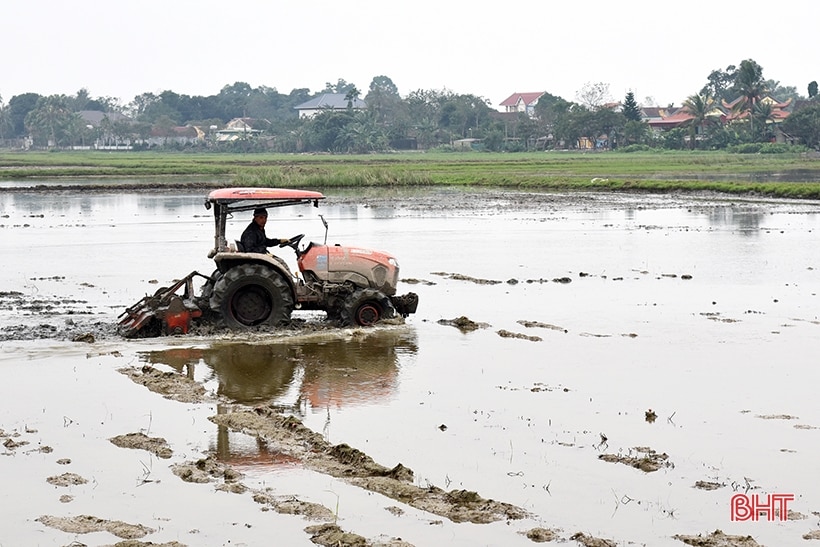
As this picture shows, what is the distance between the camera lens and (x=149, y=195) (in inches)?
1972

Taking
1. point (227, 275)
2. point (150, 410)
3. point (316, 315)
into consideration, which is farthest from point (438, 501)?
point (316, 315)

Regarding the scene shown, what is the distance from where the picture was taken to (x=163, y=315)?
46.6 feet

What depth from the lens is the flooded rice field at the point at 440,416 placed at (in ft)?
25.2

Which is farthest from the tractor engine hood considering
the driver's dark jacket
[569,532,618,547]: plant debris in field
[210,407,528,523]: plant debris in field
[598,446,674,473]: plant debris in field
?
[569,532,618,547]: plant debris in field

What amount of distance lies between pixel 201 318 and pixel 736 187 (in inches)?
1464

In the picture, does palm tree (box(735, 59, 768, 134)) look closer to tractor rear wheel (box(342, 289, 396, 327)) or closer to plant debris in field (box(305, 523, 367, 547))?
tractor rear wheel (box(342, 289, 396, 327))

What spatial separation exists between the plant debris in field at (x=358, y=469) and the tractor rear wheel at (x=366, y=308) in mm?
4168

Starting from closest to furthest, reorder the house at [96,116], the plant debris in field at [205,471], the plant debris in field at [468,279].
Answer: the plant debris in field at [205,471]
the plant debris in field at [468,279]
the house at [96,116]

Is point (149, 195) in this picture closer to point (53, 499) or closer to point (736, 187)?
point (736, 187)

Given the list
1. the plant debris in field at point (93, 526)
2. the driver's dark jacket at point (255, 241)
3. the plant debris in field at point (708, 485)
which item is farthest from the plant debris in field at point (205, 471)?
the driver's dark jacket at point (255, 241)

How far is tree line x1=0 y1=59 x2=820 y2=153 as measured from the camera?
106 metres

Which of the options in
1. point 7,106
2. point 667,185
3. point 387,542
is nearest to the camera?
point 387,542

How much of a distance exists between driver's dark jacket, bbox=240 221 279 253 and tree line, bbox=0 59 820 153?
293ft

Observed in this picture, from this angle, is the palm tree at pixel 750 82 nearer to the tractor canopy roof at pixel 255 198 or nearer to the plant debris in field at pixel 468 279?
the plant debris in field at pixel 468 279
